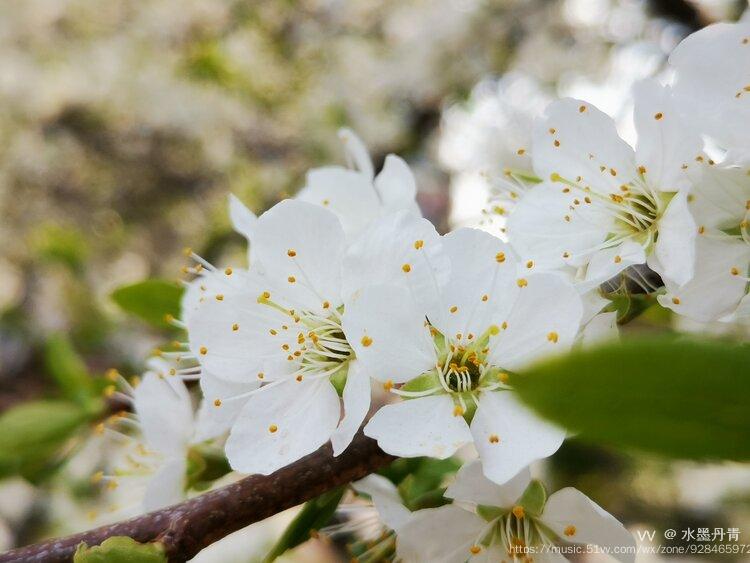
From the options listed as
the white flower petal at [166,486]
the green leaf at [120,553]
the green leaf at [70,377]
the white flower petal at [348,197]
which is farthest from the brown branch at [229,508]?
the green leaf at [70,377]

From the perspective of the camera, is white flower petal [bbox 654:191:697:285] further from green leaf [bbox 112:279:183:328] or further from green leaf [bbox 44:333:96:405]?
green leaf [bbox 44:333:96:405]

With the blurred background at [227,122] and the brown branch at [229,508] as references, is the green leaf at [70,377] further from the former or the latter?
the blurred background at [227,122]

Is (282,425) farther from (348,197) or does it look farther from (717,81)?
(717,81)

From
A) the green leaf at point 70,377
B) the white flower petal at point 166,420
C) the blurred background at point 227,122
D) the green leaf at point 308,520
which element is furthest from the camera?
the blurred background at point 227,122

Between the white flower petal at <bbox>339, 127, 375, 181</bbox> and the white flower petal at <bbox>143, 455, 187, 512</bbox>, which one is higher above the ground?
the white flower petal at <bbox>339, 127, 375, 181</bbox>

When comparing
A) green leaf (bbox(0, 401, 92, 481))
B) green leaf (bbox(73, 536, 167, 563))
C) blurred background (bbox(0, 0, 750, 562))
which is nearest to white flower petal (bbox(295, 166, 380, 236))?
green leaf (bbox(73, 536, 167, 563))

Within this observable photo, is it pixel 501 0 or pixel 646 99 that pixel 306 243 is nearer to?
pixel 646 99
